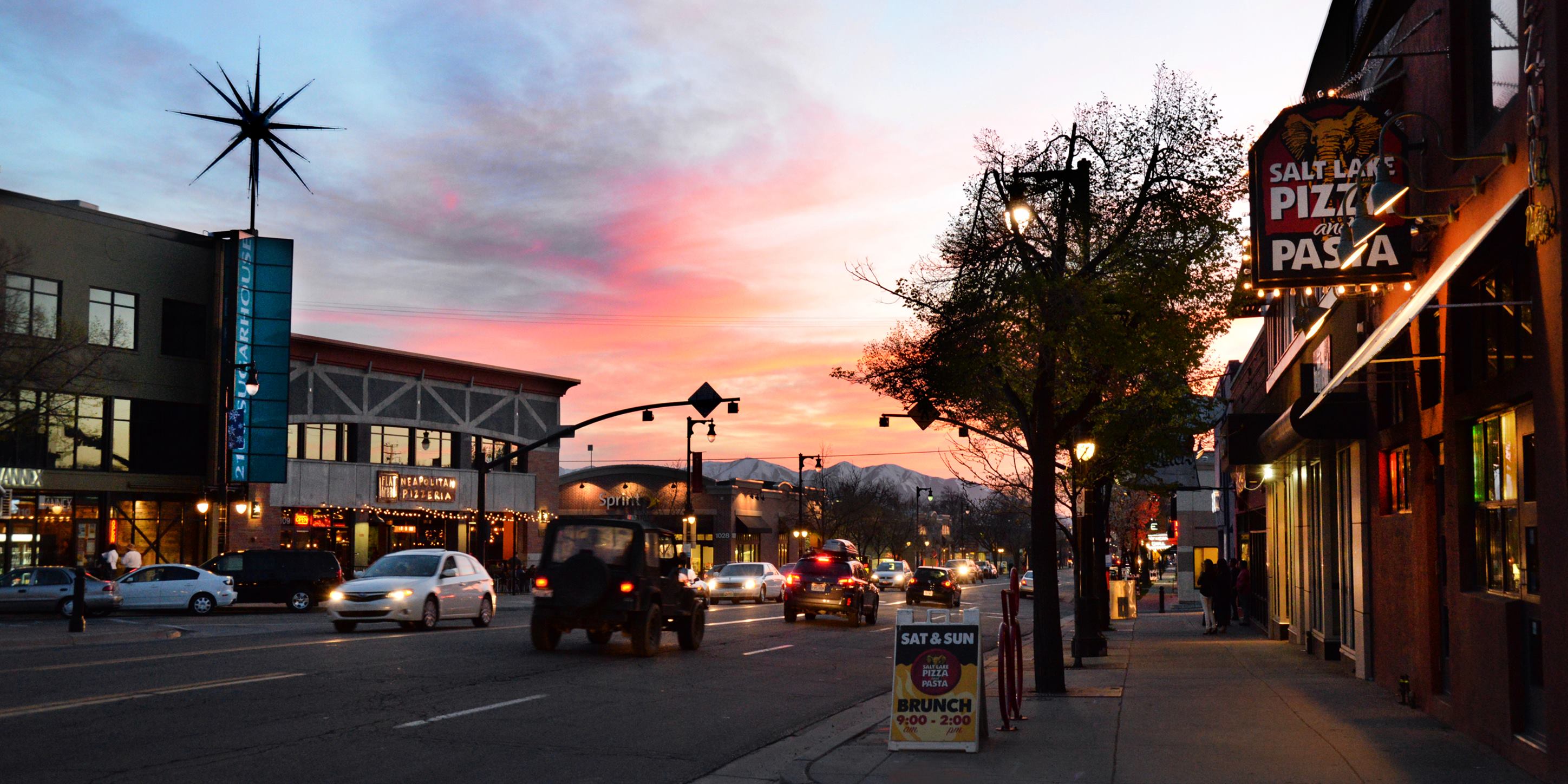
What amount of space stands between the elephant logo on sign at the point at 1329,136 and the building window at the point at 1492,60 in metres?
1.70

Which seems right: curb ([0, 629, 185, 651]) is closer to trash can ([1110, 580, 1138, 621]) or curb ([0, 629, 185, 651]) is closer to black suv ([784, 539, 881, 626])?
black suv ([784, 539, 881, 626])

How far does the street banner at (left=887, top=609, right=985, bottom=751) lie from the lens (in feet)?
36.1

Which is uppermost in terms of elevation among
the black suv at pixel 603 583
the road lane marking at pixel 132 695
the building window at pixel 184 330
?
the building window at pixel 184 330

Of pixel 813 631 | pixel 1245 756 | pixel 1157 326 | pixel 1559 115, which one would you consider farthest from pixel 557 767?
pixel 813 631

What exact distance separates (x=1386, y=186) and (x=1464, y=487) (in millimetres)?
3471

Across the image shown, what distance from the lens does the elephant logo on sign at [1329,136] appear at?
1338 centimetres

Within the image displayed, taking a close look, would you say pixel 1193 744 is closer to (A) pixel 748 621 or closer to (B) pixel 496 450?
(A) pixel 748 621

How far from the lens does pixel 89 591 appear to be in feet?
106

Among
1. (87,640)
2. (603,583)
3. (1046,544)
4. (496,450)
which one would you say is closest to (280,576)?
(87,640)

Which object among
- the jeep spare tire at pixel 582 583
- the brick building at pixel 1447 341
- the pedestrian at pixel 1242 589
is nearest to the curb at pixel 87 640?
the jeep spare tire at pixel 582 583

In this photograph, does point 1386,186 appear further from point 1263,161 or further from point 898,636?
point 898,636

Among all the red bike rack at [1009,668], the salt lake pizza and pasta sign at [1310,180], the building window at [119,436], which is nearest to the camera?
the red bike rack at [1009,668]

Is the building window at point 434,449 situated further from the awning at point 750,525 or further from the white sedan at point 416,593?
the white sedan at point 416,593

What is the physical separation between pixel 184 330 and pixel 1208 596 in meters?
35.2
